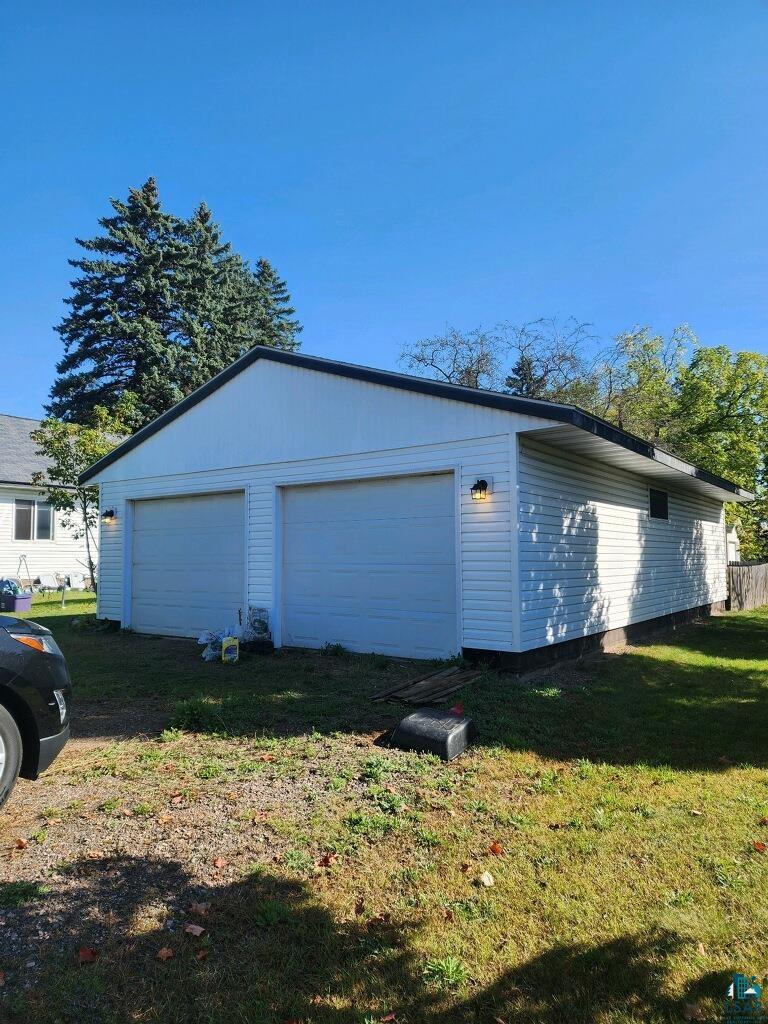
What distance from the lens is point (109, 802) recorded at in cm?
362

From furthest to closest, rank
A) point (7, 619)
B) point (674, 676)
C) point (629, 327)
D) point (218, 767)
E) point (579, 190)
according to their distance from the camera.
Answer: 1. point (629, 327)
2. point (579, 190)
3. point (674, 676)
4. point (218, 767)
5. point (7, 619)

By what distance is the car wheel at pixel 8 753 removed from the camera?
10.3 ft

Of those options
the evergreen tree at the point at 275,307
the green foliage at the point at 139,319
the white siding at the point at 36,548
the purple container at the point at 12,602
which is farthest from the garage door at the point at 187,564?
the evergreen tree at the point at 275,307

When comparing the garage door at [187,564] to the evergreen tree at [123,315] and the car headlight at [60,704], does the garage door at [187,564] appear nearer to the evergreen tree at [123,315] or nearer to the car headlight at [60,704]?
the car headlight at [60,704]

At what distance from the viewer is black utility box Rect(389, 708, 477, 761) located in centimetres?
443

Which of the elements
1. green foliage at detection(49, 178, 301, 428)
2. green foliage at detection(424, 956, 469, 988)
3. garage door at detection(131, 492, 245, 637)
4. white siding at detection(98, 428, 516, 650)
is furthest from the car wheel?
green foliage at detection(49, 178, 301, 428)

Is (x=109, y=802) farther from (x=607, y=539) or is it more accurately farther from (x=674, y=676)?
(x=607, y=539)

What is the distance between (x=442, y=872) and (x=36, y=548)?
2094 cm

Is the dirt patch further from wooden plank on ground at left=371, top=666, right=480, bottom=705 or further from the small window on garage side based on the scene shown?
the small window on garage side

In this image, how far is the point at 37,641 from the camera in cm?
340

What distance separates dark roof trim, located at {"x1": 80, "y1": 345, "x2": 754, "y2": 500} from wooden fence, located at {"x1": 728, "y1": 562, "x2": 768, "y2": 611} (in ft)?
22.9

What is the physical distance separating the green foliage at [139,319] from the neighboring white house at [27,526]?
775 centimetres

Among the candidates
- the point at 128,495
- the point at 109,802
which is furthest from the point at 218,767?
the point at 128,495

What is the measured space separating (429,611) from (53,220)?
685 inches
